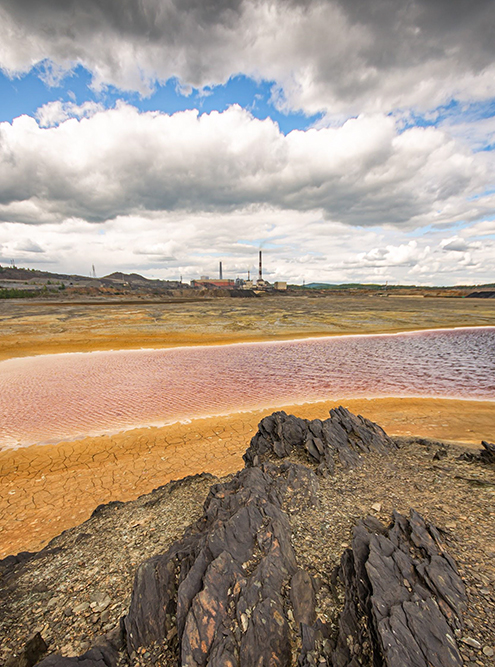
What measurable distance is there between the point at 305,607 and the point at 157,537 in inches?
115

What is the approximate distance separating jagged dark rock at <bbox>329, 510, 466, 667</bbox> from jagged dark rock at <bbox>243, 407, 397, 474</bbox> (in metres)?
2.57

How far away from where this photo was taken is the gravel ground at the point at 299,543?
354 centimetres

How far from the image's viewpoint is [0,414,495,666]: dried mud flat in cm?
342

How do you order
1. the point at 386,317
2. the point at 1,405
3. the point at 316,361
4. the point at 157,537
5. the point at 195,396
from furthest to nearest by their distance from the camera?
the point at 386,317
the point at 316,361
the point at 195,396
the point at 1,405
the point at 157,537

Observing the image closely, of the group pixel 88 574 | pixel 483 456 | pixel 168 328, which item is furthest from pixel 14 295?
pixel 483 456

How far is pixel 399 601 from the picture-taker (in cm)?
324

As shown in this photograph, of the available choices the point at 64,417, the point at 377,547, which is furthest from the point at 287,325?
the point at 377,547

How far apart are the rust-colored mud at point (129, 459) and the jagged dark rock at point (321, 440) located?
6.41 ft

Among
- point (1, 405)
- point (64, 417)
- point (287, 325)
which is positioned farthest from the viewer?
point (287, 325)

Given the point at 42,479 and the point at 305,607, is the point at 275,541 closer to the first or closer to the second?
the point at 305,607

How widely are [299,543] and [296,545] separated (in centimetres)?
6

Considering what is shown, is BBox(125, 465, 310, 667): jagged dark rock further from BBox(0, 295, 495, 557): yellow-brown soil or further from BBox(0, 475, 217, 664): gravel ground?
BBox(0, 295, 495, 557): yellow-brown soil

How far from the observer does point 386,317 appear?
51.4 m

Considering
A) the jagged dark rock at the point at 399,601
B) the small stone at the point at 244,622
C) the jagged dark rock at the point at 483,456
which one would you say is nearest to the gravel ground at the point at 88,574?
the small stone at the point at 244,622
